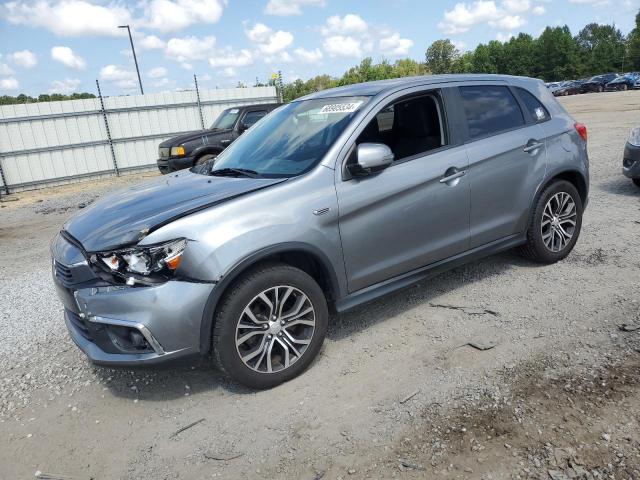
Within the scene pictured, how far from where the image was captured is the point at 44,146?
15.8 metres

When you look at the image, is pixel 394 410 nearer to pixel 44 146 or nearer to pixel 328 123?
pixel 328 123

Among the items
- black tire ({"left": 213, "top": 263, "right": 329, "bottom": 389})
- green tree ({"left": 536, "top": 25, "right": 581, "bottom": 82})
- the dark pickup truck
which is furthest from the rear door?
green tree ({"left": 536, "top": 25, "right": 581, "bottom": 82})

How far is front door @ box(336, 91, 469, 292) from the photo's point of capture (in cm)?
348

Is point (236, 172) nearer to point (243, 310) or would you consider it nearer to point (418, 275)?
point (243, 310)

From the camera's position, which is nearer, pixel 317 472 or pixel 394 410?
pixel 317 472

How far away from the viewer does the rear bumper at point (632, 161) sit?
7027 mm

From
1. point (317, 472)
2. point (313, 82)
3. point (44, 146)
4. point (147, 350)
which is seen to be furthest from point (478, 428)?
point (313, 82)

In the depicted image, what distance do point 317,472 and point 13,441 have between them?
1839 mm

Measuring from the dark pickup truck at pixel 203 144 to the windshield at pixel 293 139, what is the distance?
23.9 feet

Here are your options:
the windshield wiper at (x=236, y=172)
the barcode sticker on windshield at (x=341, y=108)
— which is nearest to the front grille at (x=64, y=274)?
the windshield wiper at (x=236, y=172)

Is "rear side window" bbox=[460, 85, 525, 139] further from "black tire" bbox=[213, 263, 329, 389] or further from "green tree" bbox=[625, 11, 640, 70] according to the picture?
"green tree" bbox=[625, 11, 640, 70]

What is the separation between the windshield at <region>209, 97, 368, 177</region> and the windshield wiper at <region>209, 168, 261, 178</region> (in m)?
0.02

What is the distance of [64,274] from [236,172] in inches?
53.8

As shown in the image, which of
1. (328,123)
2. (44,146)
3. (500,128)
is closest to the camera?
(328,123)
